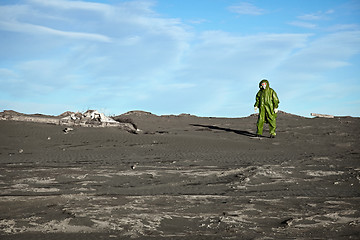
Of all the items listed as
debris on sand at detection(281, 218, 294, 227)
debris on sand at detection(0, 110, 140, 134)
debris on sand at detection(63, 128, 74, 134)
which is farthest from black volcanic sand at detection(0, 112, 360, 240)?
debris on sand at detection(0, 110, 140, 134)

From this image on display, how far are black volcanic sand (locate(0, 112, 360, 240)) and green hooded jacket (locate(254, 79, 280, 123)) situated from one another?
1.25m

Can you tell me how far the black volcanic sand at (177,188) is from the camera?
4.42m

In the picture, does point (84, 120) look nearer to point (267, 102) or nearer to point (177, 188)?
point (267, 102)

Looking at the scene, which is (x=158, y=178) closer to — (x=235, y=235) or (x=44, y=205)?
(x=44, y=205)

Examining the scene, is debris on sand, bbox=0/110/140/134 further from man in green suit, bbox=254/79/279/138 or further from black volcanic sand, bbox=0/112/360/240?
man in green suit, bbox=254/79/279/138

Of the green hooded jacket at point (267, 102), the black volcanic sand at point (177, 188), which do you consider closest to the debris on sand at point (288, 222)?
the black volcanic sand at point (177, 188)

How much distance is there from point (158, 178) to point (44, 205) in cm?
238

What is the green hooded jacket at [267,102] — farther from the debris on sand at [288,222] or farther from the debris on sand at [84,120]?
the debris on sand at [288,222]

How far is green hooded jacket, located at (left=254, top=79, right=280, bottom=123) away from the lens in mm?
14625

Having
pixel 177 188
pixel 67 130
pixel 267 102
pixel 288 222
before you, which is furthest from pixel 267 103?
pixel 288 222

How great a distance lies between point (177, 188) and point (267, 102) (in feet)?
29.2

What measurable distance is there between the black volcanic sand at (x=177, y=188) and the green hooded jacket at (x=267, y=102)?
4.10ft

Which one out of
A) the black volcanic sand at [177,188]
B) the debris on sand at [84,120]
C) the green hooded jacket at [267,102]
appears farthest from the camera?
the debris on sand at [84,120]

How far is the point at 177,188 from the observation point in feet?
21.2
